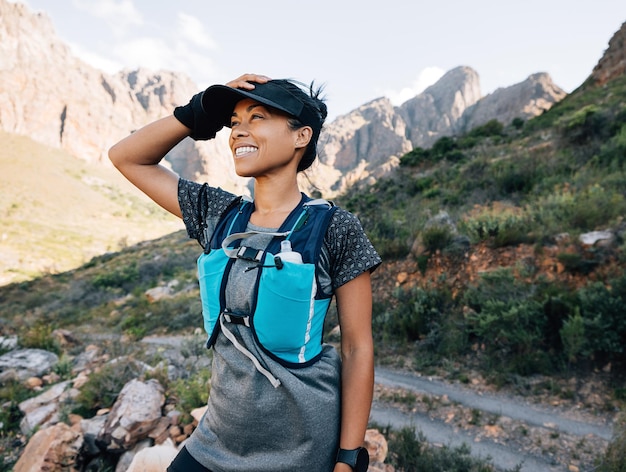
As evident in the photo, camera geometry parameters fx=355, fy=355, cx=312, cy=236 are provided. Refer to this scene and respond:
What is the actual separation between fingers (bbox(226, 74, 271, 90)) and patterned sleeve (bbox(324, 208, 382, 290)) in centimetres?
62

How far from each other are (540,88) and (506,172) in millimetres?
61066

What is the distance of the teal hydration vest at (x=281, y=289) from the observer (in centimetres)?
115

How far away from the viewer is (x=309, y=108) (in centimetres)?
150

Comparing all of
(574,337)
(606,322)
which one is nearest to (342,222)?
(574,337)

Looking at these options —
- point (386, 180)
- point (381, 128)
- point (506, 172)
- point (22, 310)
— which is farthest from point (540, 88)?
point (22, 310)

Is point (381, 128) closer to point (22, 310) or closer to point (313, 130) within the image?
point (22, 310)

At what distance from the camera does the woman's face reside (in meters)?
1.44

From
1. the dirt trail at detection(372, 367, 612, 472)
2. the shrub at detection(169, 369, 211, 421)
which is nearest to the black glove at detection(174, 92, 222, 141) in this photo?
the shrub at detection(169, 369, 211, 421)

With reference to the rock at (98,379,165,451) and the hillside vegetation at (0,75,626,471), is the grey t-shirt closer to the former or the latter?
the rock at (98,379,165,451)

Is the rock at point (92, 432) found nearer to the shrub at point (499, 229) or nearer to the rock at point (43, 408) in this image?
the rock at point (43, 408)

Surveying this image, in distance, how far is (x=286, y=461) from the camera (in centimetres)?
119

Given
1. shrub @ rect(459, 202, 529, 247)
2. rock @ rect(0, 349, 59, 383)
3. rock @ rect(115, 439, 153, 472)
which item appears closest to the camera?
rock @ rect(115, 439, 153, 472)

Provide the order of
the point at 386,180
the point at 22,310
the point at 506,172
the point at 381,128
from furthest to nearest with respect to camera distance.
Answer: the point at 381,128, the point at 386,180, the point at 22,310, the point at 506,172

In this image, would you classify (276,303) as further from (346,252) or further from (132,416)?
(132,416)
